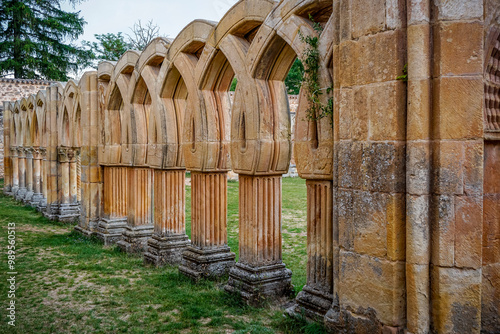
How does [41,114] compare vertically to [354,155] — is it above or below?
above

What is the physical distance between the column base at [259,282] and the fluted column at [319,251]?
0.79m

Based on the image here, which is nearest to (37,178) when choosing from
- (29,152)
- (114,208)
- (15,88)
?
(29,152)

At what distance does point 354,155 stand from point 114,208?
23.8 feet

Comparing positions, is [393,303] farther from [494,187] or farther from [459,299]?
[494,187]

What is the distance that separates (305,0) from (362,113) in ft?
5.32

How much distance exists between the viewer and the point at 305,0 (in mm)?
4668

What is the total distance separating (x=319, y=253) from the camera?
4691 millimetres

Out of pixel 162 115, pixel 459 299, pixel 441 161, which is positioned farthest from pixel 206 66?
pixel 459 299

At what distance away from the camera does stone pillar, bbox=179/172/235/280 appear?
21.7ft

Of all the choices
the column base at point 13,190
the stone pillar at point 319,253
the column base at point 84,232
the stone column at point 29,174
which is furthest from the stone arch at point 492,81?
the column base at point 13,190

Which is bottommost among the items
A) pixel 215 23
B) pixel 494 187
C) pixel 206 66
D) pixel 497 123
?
pixel 494 187

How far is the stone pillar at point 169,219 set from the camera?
7641 mm

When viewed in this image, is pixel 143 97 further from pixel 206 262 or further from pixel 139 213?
pixel 206 262

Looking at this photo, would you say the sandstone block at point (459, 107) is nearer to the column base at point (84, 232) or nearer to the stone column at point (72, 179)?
the column base at point (84, 232)
